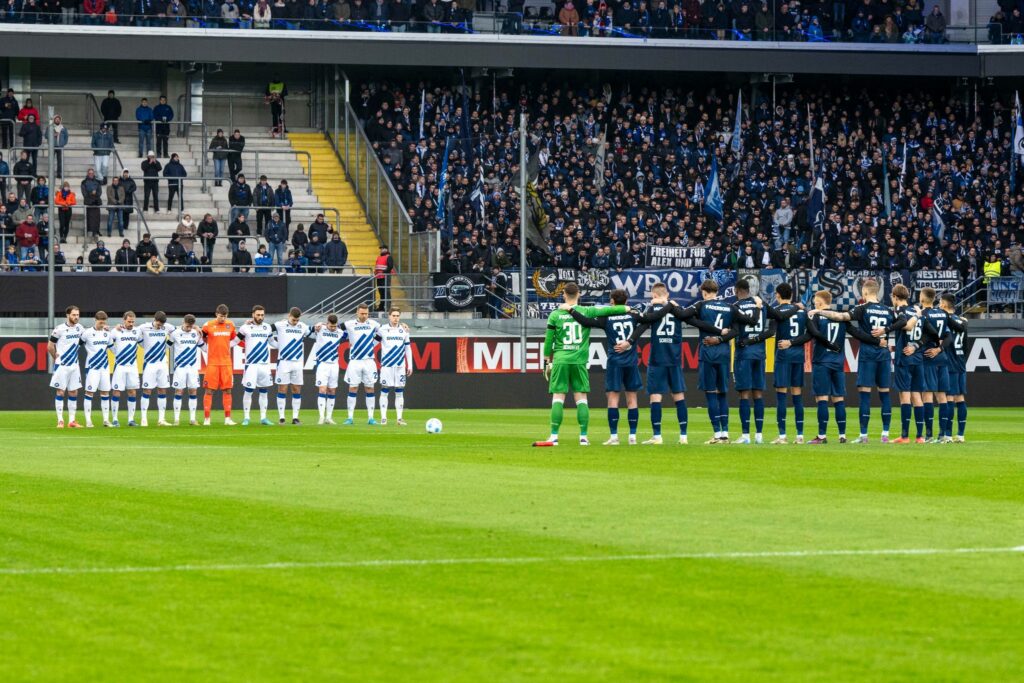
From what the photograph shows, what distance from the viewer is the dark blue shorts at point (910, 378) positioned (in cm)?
2522

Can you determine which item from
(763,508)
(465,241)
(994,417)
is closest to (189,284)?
(465,241)

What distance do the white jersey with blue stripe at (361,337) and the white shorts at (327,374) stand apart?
412mm

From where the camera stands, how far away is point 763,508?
46.0 feet

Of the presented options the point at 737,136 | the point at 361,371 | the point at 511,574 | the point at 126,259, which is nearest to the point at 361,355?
the point at 361,371

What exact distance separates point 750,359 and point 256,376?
12716 millimetres

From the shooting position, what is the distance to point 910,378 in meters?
25.3

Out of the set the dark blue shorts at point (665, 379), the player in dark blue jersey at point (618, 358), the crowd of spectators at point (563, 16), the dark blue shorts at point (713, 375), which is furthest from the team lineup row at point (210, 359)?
the crowd of spectators at point (563, 16)

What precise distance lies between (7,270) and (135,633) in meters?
36.9

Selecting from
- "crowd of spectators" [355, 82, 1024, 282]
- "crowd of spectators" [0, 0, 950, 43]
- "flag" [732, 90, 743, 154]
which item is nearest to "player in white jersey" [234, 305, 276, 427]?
"crowd of spectators" [355, 82, 1024, 282]

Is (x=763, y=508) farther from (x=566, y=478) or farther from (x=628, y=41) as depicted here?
(x=628, y=41)

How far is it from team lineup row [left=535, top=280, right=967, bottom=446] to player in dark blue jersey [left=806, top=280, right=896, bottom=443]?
15 mm

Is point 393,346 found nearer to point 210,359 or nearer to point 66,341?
point 210,359

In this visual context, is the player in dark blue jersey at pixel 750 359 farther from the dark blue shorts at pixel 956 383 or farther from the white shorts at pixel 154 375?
the white shorts at pixel 154 375

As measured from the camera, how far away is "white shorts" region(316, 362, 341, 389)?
3334cm
